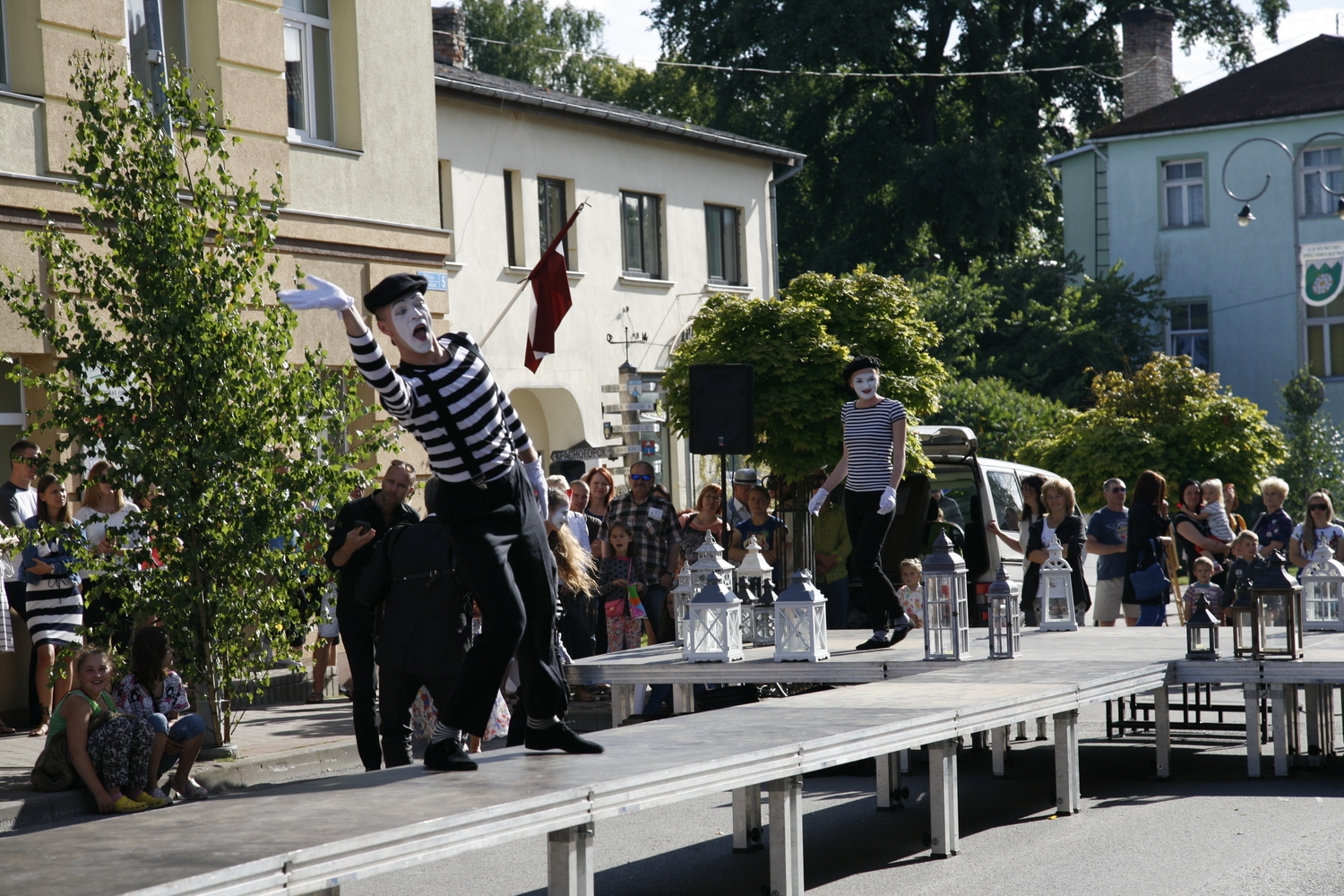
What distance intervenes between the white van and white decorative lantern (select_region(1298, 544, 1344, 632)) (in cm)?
282

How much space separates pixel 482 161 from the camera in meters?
23.8

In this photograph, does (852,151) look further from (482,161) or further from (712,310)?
(712,310)

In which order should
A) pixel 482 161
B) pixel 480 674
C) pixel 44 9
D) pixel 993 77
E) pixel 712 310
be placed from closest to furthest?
1. pixel 480 674
2. pixel 44 9
3. pixel 712 310
4. pixel 482 161
5. pixel 993 77

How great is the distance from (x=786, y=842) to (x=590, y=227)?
65.5 ft

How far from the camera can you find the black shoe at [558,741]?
6.59m

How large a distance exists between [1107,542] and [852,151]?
2939 cm

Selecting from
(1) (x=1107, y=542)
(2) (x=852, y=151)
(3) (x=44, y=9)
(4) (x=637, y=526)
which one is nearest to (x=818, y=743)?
(4) (x=637, y=526)

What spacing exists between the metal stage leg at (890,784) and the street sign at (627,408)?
55.4ft

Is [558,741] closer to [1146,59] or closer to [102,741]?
[102,741]

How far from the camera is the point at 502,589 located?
245 inches

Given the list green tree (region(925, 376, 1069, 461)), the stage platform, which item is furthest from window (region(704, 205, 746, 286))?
the stage platform

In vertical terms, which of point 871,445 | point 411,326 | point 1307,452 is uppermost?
point 411,326

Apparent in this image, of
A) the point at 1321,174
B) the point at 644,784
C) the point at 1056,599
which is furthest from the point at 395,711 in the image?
the point at 1321,174

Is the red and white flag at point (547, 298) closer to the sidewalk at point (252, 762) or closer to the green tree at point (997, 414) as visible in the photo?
the sidewalk at point (252, 762)
